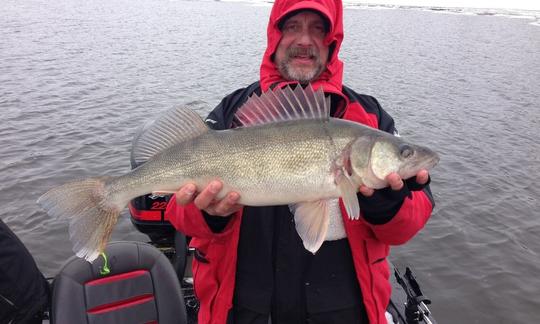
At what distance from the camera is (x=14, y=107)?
1243cm

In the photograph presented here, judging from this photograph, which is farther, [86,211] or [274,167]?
[86,211]

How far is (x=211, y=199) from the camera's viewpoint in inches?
101

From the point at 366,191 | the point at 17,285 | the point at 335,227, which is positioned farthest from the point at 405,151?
the point at 17,285

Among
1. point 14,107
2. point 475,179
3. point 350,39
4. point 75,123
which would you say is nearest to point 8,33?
point 14,107

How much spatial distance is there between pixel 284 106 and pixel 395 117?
11532 millimetres

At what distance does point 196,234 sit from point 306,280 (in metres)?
0.82

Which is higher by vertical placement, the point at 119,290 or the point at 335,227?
the point at 335,227

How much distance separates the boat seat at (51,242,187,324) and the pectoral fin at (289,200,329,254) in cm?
154

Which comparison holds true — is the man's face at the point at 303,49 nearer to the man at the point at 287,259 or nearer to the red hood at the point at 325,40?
the red hood at the point at 325,40

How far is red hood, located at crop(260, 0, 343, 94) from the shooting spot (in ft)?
10.2

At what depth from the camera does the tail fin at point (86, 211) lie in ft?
8.75

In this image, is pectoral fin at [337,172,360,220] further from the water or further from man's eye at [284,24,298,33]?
the water

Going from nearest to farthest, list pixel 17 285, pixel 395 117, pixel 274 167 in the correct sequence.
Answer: pixel 274 167 → pixel 17 285 → pixel 395 117

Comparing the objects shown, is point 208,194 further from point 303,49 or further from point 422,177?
point 303,49
